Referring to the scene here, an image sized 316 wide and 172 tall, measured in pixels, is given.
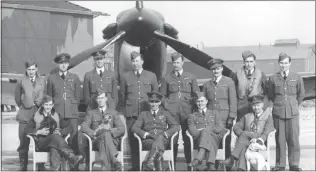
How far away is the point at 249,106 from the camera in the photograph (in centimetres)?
674

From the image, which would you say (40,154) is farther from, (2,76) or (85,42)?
(85,42)

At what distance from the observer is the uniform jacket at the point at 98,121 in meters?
6.11

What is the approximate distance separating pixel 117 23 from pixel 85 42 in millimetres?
16674

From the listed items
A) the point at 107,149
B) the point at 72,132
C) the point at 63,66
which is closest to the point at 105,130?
the point at 107,149

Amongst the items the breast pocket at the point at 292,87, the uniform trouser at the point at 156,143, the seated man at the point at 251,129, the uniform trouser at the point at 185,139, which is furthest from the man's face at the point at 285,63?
the uniform trouser at the point at 156,143

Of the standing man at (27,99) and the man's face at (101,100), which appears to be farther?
the standing man at (27,99)

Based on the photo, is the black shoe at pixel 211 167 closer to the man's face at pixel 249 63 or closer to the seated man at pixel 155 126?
the seated man at pixel 155 126

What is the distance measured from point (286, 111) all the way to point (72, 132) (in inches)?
130

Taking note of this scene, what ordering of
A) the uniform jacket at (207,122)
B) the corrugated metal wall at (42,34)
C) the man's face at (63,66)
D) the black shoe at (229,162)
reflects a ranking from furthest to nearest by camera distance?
the corrugated metal wall at (42,34)
the man's face at (63,66)
the uniform jacket at (207,122)
the black shoe at (229,162)

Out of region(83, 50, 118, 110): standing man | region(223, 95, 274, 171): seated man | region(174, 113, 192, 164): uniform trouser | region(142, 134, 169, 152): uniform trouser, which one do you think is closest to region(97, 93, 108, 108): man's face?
region(83, 50, 118, 110): standing man

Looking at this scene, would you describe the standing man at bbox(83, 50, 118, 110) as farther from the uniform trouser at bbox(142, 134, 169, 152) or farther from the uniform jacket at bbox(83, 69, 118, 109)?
the uniform trouser at bbox(142, 134, 169, 152)

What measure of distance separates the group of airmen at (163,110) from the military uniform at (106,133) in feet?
0.04

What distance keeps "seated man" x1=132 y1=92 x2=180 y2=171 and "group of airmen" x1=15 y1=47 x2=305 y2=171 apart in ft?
0.05

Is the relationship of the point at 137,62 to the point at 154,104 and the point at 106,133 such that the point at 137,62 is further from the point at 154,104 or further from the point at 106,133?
the point at 106,133
